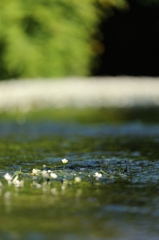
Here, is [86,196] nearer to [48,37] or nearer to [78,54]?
[48,37]

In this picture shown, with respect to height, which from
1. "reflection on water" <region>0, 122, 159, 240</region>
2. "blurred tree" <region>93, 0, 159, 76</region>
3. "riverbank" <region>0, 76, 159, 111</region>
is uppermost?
"blurred tree" <region>93, 0, 159, 76</region>

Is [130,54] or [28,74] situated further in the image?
[130,54]

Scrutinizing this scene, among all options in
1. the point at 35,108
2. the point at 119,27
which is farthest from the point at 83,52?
the point at 35,108

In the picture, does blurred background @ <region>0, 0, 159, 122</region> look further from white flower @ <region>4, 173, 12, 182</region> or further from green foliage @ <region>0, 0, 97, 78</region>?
white flower @ <region>4, 173, 12, 182</region>

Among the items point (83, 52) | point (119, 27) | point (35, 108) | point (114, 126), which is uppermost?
point (119, 27)

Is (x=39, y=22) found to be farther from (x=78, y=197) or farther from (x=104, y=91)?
(x=78, y=197)

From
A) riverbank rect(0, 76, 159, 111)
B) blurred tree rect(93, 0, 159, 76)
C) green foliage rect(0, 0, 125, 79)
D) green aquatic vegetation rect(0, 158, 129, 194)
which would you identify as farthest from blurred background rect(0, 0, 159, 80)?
green aquatic vegetation rect(0, 158, 129, 194)
